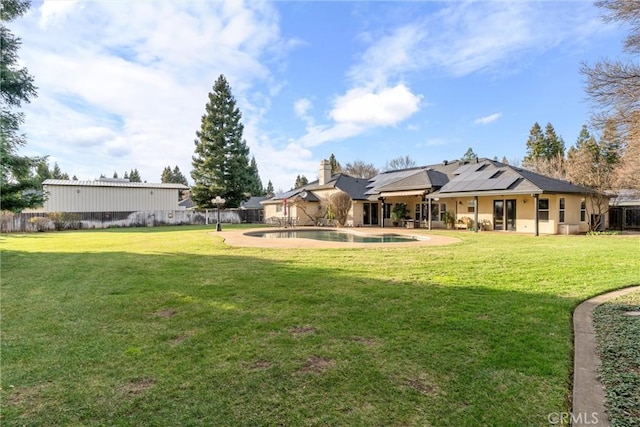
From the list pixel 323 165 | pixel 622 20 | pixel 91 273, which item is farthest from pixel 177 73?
pixel 323 165

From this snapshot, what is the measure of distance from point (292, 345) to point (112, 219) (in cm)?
3013

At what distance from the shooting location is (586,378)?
132 inches

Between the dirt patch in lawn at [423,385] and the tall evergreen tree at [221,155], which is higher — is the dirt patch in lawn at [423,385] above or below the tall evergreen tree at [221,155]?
below

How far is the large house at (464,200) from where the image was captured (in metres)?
20.0

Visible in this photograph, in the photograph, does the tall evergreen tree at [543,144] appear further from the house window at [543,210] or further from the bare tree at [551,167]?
the house window at [543,210]

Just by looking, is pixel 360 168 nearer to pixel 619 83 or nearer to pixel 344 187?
pixel 344 187

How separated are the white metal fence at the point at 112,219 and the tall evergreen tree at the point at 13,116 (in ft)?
59.3

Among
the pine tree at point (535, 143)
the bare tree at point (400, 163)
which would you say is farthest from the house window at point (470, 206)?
the bare tree at point (400, 163)

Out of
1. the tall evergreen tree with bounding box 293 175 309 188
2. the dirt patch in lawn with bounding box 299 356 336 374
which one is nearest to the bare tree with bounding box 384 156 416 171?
the tall evergreen tree with bounding box 293 175 309 188

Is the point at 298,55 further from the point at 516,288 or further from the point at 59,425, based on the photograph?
the point at 59,425

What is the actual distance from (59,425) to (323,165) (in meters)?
29.8

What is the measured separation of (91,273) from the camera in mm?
8383

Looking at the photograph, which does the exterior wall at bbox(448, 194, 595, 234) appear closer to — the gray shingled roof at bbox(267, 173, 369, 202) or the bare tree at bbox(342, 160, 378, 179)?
the gray shingled roof at bbox(267, 173, 369, 202)

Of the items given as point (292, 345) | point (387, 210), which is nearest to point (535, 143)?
point (387, 210)
